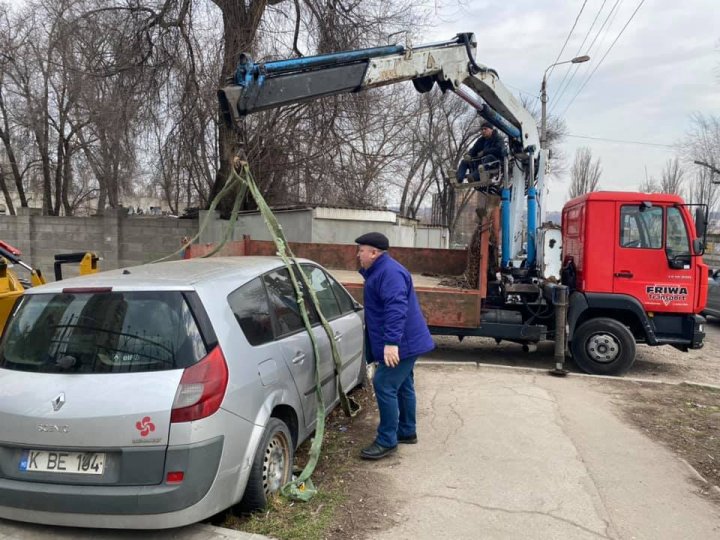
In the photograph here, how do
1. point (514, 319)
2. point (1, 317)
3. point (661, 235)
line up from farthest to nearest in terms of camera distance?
point (514, 319), point (661, 235), point (1, 317)

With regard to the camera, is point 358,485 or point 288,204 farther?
point 288,204

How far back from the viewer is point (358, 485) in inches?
148

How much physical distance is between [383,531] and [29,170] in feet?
86.4

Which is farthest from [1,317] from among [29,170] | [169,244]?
[29,170]

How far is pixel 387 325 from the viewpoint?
12.9 ft

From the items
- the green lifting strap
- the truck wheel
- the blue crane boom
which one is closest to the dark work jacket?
the blue crane boom

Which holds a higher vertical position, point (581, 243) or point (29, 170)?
point (29, 170)

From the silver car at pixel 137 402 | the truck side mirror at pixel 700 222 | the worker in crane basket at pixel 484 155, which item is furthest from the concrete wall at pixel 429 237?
the silver car at pixel 137 402

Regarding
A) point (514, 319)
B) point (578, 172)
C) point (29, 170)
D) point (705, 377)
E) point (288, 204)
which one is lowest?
point (705, 377)

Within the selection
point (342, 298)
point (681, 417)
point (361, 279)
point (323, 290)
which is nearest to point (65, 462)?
point (323, 290)

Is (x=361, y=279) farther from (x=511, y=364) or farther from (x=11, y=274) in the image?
(x=11, y=274)

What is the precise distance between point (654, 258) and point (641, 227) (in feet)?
1.46

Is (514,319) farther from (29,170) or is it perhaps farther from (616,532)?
(29,170)

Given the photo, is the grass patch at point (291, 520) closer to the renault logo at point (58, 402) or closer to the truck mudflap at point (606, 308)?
the renault logo at point (58, 402)
